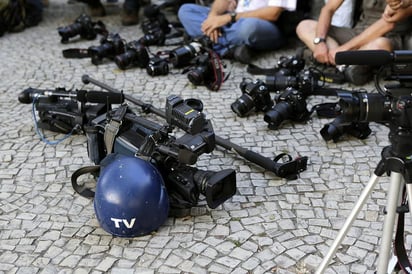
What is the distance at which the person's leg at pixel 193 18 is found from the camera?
6047mm

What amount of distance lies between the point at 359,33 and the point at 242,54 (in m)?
1.20

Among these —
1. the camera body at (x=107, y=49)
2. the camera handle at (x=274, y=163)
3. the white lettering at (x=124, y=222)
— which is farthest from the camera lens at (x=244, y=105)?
the camera body at (x=107, y=49)

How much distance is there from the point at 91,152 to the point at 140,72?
216 centimetres

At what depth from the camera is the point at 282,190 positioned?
10.6ft

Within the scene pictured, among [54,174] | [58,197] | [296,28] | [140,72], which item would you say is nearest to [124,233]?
[58,197]

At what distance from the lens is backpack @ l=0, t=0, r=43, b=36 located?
273 inches

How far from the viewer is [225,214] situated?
3002 millimetres

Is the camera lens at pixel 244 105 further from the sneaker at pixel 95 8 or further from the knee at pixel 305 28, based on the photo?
the sneaker at pixel 95 8

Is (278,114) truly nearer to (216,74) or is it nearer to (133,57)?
(216,74)

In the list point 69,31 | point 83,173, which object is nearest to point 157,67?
point 69,31

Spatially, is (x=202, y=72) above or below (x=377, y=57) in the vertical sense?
below

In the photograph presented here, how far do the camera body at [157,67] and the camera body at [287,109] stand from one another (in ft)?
5.00

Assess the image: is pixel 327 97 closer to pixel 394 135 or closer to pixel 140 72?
pixel 140 72

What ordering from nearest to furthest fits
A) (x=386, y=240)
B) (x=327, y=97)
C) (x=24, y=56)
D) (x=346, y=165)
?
1. (x=386, y=240)
2. (x=346, y=165)
3. (x=327, y=97)
4. (x=24, y=56)
